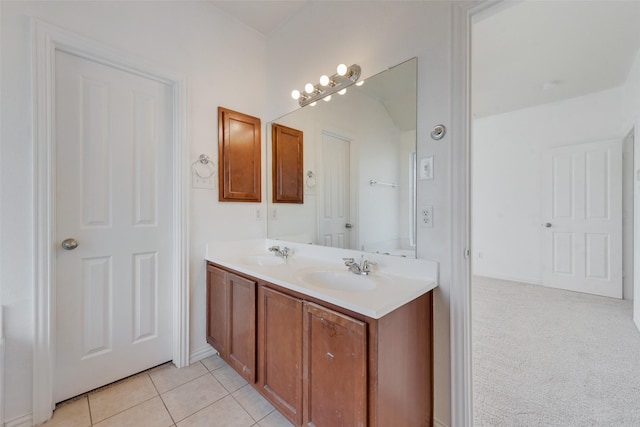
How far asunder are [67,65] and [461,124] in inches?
87.0

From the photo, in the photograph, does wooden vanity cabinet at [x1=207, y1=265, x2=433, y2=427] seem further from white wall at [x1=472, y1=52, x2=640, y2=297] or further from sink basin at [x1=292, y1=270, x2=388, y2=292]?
white wall at [x1=472, y1=52, x2=640, y2=297]

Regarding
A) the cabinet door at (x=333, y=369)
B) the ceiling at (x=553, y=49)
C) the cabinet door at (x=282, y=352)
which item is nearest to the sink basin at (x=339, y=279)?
the cabinet door at (x=282, y=352)

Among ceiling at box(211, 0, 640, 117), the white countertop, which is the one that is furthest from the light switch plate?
ceiling at box(211, 0, 640, 117)

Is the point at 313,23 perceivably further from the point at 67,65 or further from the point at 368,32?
the point at 67,65

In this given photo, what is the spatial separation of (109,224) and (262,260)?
40.3 inches

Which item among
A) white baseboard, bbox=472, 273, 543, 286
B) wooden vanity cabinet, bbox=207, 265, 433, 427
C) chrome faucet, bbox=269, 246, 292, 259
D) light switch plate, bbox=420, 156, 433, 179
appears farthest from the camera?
white baseboard, bbox=472, 273, 543, 286

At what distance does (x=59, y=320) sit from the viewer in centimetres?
143

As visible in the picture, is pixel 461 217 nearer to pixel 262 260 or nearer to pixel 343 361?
pixel 343 361

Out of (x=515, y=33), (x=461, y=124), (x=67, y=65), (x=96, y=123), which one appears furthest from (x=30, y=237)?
(x=515, y=33)

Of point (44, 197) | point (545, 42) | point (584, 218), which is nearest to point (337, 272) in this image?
point (44, 197)

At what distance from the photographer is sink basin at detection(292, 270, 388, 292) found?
1.38m

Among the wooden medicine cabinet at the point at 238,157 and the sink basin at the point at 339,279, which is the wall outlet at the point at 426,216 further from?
the wooden medicine cabinet at the point at 238,157

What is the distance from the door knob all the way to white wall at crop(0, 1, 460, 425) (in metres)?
0.14

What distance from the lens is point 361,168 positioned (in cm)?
171
